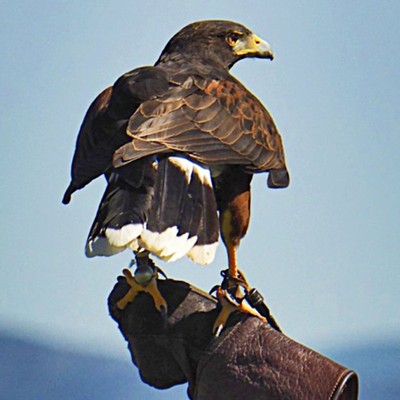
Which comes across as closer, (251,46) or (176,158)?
(176,158)

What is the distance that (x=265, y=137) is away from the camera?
5910 mm

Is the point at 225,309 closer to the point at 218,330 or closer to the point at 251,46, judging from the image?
the point at 218,330

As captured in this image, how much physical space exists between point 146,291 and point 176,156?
1.85ft

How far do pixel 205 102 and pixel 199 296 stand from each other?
101 cm

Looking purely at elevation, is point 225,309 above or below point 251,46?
below

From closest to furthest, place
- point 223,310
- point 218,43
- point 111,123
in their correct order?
1. point 223,310
2. point 111,123
3. point 218,43

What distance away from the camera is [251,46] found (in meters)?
6.70

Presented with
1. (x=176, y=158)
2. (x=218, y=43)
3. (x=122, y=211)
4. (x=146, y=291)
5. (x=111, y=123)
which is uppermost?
(x=218, y=43)

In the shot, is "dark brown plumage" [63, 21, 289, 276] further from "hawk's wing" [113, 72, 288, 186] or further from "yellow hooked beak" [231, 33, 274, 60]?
"yellow hooked beak" [231, 33, 274, 60]

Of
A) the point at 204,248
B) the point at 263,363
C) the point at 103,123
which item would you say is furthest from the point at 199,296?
the point at 103,123

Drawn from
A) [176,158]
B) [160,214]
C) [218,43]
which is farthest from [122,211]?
[218,43]

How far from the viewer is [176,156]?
17.5 ft

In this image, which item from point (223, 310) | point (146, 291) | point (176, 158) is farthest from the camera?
point (176, 158)

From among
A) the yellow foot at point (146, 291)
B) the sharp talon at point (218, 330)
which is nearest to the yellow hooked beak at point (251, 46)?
the yellow foot at point (146, 291)
